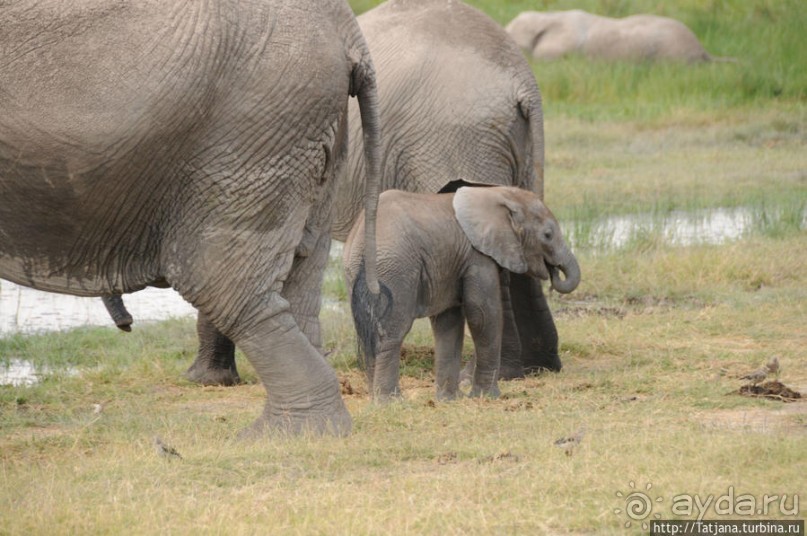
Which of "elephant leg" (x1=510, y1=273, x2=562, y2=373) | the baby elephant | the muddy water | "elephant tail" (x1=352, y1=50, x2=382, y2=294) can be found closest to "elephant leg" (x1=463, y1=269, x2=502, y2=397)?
the baby elephant

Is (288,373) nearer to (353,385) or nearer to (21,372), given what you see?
(353,385)

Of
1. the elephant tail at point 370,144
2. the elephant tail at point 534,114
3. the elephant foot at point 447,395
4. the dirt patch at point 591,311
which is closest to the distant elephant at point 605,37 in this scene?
the dirt patch at point 591,311

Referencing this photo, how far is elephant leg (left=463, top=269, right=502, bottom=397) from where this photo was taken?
21.3 ft

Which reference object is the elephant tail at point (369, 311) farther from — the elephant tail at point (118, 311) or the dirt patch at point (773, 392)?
the dirt patch at point (773, 392)

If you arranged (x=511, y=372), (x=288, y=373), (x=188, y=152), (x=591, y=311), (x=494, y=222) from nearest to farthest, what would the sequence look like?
(x=188, y=152)
(x=288, y=373)
(x=494, y=222)
(x=511, y=372)
(x=591, y=311)

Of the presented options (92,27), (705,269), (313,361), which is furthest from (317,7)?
(705,269)

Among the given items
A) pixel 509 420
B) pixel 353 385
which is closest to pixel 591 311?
pixel 353 385

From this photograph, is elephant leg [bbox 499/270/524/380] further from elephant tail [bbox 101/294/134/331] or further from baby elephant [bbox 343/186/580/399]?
elephant tail [bbox 101/294/134/331]

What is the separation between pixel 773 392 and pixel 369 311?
170 cm


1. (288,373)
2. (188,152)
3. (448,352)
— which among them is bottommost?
(448,352)

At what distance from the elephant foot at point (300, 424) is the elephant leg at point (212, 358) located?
1.50 metres

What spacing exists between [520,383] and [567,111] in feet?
30.1

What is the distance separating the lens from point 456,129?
7.08 metres

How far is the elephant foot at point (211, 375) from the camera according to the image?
6977mm
